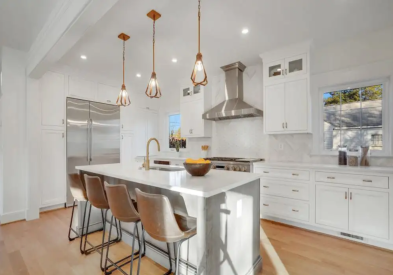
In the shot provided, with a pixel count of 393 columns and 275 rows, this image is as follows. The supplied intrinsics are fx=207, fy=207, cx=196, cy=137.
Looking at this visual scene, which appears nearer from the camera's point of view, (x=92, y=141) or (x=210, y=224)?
(x=210, y=224)

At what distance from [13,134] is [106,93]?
72.9 inches

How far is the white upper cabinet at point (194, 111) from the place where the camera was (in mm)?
4460

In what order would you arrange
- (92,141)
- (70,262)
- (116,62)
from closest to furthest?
1. (70,262)
2. (116,62)
3. (92,141)

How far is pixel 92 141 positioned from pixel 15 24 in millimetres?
2257

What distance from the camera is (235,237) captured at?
170 cm

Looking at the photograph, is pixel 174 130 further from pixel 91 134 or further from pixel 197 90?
pixel 91 134

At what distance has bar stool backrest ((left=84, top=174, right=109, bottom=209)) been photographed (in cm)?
212

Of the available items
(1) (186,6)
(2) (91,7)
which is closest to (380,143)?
(1) (186,6)

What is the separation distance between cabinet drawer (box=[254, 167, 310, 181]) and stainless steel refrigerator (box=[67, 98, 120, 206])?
10.5 ft

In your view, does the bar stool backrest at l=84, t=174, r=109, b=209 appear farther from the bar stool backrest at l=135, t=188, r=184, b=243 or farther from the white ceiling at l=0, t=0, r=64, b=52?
the white ceiling at l=0, t=0, r=64, b=52

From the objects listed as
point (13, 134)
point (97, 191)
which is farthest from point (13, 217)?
point (97, 191)

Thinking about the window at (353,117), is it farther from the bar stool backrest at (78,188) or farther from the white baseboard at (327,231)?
the bar stool backrest at (78,188)

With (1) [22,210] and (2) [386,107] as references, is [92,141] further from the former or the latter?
(2) [386,107]

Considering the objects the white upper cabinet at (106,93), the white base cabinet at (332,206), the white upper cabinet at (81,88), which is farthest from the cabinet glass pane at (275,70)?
the white upper cabinet at (81,88)
